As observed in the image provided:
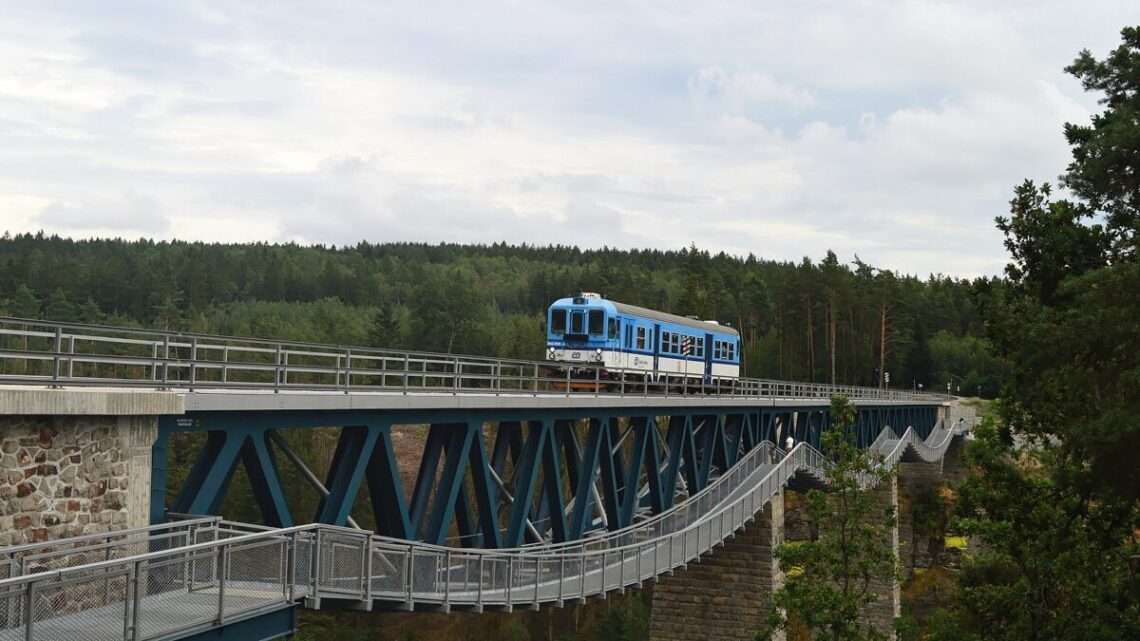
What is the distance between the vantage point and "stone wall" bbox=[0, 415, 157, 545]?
11867 mm

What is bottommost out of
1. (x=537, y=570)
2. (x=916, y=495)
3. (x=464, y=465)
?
(x=916, y=495)

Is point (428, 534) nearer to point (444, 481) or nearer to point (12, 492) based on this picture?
point (444, 481)

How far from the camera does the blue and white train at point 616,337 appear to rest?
37.8 metres

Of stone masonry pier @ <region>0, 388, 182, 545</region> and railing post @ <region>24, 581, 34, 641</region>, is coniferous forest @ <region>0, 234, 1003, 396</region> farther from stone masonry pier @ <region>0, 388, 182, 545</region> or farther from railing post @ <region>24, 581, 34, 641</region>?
railing post @ <region>24, 581, 34, 641</region>

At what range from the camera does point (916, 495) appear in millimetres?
75562

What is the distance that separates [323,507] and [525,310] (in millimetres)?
174991

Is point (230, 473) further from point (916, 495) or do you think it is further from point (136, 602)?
point (916, 495)

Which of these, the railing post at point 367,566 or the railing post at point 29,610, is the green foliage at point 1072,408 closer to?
the railing post at point 367,566

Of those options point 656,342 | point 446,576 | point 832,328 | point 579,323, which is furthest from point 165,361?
point 832,328

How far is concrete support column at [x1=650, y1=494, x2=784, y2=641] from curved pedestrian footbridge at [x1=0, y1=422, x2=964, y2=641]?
14.5 m

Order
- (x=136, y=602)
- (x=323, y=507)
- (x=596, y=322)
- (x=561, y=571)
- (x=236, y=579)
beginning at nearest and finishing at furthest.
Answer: (x=136, y=602) < (x=236, y=579) < (x=323, y=507) < (x=561, y=571) < (x=596, y=322)

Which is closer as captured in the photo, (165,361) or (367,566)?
(165,361)

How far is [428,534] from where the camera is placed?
20016mm

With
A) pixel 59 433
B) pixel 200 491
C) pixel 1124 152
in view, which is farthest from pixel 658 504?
pixel 59 433
